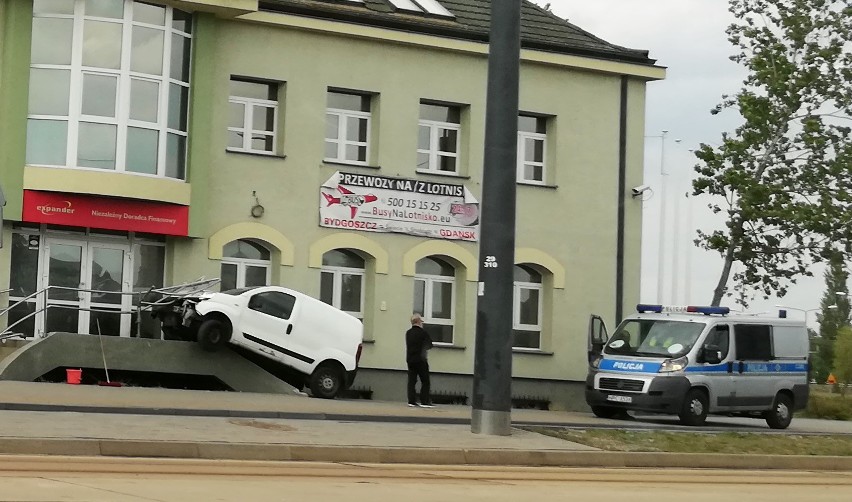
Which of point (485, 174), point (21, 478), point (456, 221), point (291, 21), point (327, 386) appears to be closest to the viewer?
point (21, 478)

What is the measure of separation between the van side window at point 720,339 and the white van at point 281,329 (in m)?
6.50

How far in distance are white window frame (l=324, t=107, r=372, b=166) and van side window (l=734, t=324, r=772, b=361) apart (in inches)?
346

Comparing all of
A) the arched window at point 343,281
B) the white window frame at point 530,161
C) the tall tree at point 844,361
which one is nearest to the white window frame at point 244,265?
the arched window at point 343,281

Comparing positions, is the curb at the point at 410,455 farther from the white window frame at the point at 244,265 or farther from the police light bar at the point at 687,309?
the white window frame at the point at 244,265

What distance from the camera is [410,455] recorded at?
55.8ft

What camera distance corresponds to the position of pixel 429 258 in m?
33.6

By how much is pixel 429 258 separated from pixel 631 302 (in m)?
5.22

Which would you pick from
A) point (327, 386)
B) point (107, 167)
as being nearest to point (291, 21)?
point (107, 167)

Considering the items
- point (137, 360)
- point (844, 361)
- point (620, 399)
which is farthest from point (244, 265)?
point (844, 361)

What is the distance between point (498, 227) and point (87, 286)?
12.4 metres

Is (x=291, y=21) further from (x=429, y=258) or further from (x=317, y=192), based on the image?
(x=429, y=258)

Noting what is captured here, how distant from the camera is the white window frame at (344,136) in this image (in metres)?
32.4

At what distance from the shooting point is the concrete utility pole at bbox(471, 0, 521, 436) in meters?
19.6

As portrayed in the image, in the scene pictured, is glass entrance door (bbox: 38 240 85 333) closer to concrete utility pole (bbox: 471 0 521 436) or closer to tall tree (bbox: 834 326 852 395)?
concrete utility pole (bbox: 471 0 521 436)
